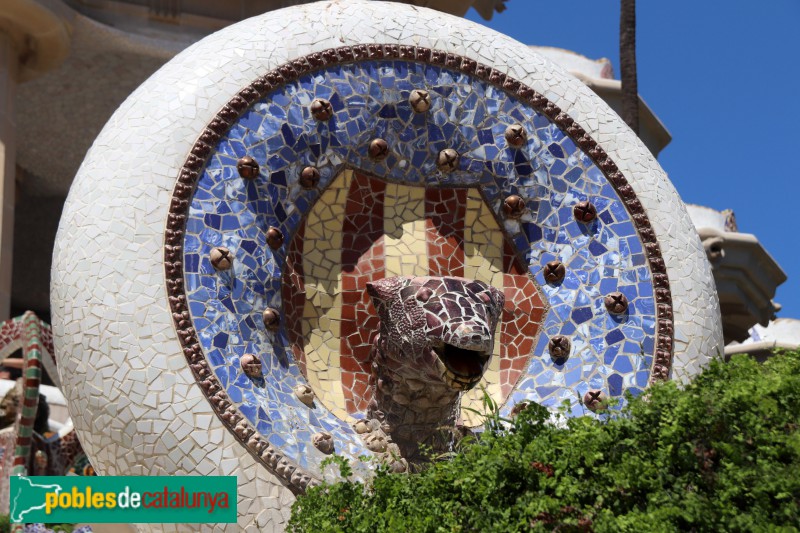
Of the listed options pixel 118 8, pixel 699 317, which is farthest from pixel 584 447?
pixel 118 8

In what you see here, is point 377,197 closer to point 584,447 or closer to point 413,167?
point 413,167

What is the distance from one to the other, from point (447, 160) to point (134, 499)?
2.59 meters

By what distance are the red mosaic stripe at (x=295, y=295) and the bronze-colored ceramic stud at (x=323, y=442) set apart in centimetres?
52

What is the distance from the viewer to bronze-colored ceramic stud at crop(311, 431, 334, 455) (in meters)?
6.58

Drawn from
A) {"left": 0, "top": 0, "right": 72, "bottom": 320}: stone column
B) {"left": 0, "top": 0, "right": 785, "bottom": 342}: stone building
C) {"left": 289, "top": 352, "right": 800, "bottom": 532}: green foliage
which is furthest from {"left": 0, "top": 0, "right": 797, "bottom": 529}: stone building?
{"left": 0, "top": 0, "right": 72, "bottom": 320}: stone column

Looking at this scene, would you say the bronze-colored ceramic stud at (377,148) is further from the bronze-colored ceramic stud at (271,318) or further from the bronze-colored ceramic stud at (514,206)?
the bronze-colored ceramic stud at (271,318)

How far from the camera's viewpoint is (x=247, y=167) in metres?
6.99

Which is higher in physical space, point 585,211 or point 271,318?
point 585,211

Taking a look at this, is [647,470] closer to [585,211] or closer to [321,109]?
[585,211]

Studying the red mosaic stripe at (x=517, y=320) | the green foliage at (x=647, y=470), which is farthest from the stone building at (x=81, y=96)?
the green foliage at (x=647, y=470)

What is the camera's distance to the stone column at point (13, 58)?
1571 cm

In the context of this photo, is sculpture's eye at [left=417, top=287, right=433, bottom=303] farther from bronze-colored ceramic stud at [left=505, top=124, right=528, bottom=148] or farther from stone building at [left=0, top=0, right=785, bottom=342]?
stone building at [left=0, top=0, right=785, bottom=342]

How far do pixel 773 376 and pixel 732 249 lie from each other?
37.6 feet

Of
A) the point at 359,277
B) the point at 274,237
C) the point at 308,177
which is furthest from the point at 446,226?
the point at 274,237
